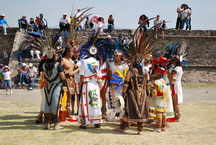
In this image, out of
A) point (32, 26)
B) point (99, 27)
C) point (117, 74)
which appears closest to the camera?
point (117, 74)

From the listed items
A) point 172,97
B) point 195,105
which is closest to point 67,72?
point 172,97

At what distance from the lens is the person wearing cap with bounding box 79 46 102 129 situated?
9.62m

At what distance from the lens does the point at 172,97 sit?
11.0m

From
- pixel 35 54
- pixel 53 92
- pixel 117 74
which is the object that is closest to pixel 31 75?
pixel 35 54

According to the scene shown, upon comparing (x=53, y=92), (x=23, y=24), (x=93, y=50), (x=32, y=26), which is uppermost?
(x=23, y=24)

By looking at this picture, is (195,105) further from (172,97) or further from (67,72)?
(67,72)

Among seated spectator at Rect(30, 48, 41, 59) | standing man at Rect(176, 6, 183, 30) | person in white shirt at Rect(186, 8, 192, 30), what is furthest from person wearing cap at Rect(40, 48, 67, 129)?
person in white shirt at Rect(186, 8, 192, 30)

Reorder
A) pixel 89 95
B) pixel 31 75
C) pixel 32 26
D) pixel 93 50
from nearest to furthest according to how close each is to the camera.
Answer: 1. pixel 89 95
2. pixel 93 50
3. pixel 31 75
4. pixel 32 26

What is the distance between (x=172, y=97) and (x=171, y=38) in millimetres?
17939

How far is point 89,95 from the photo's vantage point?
380 inches

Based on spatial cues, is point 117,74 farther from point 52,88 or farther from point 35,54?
point 35,54

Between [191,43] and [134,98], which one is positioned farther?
[191,43]

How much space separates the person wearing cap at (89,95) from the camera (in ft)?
31.6

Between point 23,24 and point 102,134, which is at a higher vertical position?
point 23,24
